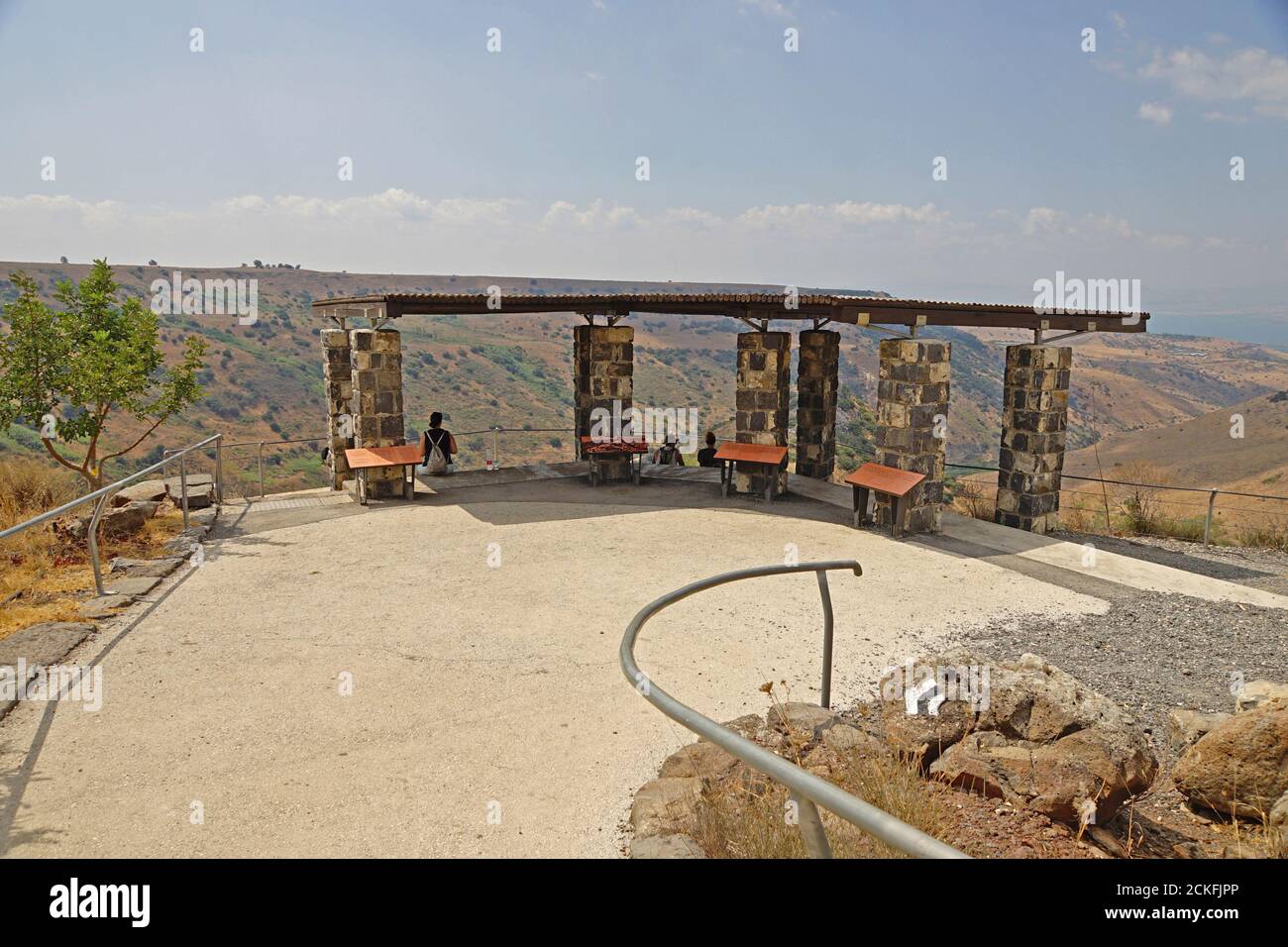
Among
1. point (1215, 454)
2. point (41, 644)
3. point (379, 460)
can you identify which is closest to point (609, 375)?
point (379, 460)

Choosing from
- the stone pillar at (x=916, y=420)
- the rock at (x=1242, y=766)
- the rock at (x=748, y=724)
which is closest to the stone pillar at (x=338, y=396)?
the stone pillar at (x=916, y=420)

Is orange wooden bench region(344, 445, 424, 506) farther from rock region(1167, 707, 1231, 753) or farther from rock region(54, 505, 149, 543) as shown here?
rock region(1167, 707, 1231, 753)

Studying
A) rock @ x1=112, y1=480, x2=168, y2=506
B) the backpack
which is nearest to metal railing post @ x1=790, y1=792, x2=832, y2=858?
rock @ x1=112, y1=480, x2=168, y2=506

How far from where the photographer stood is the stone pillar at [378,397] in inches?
469

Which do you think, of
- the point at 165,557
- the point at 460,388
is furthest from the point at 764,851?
the point at 460,388

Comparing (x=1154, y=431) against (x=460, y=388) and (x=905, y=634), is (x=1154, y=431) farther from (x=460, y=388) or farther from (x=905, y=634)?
(x=905, y=634)

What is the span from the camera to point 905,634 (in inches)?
277

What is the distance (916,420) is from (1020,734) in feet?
22.2

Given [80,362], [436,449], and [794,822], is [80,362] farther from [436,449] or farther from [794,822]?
[794,822]

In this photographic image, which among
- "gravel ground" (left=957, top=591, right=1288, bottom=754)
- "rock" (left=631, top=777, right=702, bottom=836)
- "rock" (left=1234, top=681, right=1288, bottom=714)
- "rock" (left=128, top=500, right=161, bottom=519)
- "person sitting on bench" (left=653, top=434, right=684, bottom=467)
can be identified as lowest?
"gravel ground" (left=957, top=591, right=1288, bottom=754)

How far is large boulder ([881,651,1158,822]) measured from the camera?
3.56m

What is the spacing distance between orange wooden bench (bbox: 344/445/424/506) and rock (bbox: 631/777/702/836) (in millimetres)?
8534

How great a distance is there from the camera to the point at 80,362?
32.3ft

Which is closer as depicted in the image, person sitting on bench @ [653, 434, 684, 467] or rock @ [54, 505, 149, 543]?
rock @ [54, 505, 149, 543]
